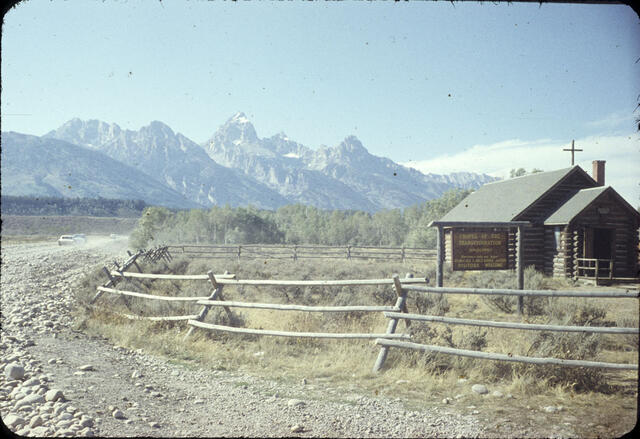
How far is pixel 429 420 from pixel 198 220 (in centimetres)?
5724

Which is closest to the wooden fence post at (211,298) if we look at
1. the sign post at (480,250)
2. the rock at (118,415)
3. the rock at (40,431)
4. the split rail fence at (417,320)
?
the split rail fence at (417,320)

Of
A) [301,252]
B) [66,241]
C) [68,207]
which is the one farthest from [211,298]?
[68,207]

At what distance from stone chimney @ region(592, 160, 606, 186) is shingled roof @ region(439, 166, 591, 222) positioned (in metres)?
1.24

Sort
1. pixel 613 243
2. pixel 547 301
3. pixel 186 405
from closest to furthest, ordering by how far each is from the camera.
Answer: pixel 186 405 → pixel 547 301 → pixel 613 243

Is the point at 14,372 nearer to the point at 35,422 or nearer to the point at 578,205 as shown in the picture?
the point at 35,422

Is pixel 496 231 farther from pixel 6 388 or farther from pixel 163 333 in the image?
pixel 6 388

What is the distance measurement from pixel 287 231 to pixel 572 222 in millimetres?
49973

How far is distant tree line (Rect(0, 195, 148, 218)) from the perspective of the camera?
95.1 m

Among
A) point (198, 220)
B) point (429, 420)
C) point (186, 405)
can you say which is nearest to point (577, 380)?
point (429, 420)

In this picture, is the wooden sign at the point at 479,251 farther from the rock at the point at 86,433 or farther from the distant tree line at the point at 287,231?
the distant tree line at the point at 287,231

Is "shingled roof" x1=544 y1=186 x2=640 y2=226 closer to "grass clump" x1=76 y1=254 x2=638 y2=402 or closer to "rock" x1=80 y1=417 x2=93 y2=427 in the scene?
"grass clump" x1=76 y1=254 x2=638 y2=402

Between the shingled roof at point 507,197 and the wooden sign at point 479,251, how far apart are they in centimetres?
862

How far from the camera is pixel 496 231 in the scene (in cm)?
938

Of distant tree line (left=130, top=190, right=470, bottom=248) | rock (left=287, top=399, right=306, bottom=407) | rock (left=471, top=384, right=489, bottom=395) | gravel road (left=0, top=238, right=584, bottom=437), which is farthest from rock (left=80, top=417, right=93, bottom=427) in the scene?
distant tree line (left=130, top=190, right=470, bottom=248)
